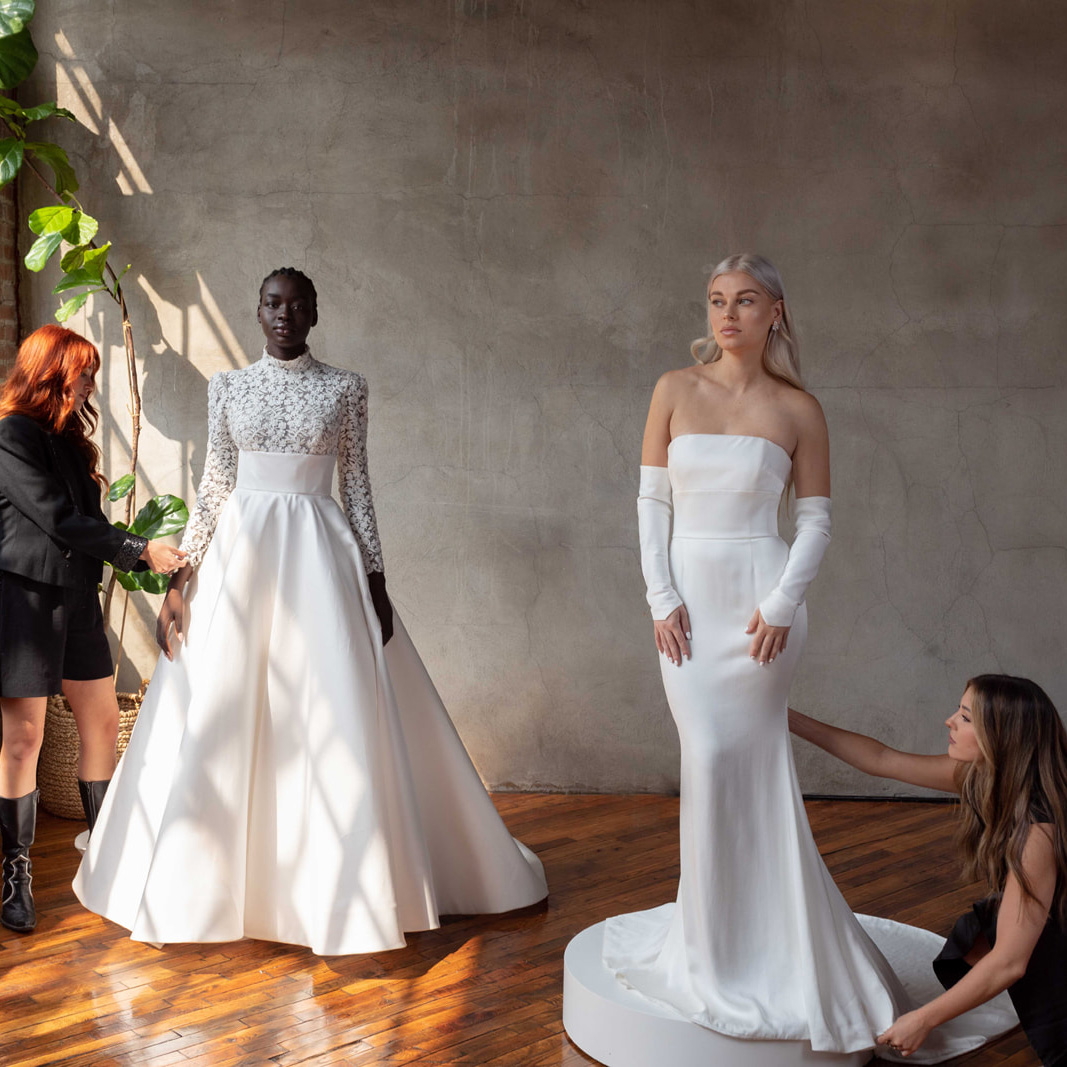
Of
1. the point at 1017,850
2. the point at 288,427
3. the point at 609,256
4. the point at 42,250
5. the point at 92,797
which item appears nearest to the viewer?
the point at 1017,850

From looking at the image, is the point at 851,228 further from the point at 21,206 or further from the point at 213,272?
the point at 21,206

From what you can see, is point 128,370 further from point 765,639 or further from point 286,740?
point 765,639

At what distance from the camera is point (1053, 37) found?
4.36m

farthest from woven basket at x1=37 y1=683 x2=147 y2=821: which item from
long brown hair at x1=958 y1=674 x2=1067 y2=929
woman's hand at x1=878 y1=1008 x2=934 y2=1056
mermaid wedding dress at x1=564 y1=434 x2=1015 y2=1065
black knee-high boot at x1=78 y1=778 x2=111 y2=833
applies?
long brown hair at x1=958 y1=674 x2=1067 y2=929

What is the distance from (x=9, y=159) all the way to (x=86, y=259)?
0.40 metres

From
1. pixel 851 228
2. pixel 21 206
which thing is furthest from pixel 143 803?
pixel 851 228

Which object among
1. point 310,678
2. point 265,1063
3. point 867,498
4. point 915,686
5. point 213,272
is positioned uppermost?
point 213,272

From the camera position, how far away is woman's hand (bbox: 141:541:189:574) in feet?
10.8

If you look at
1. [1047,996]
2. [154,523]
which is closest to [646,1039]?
[1047,996]

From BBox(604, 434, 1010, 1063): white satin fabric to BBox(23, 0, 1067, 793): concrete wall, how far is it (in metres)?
1.98

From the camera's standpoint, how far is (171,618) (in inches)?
127

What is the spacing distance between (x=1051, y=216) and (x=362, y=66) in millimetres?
2668

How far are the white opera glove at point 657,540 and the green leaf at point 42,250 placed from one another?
8.30ft

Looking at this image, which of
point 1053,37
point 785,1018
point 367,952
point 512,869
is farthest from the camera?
point 1053,37
